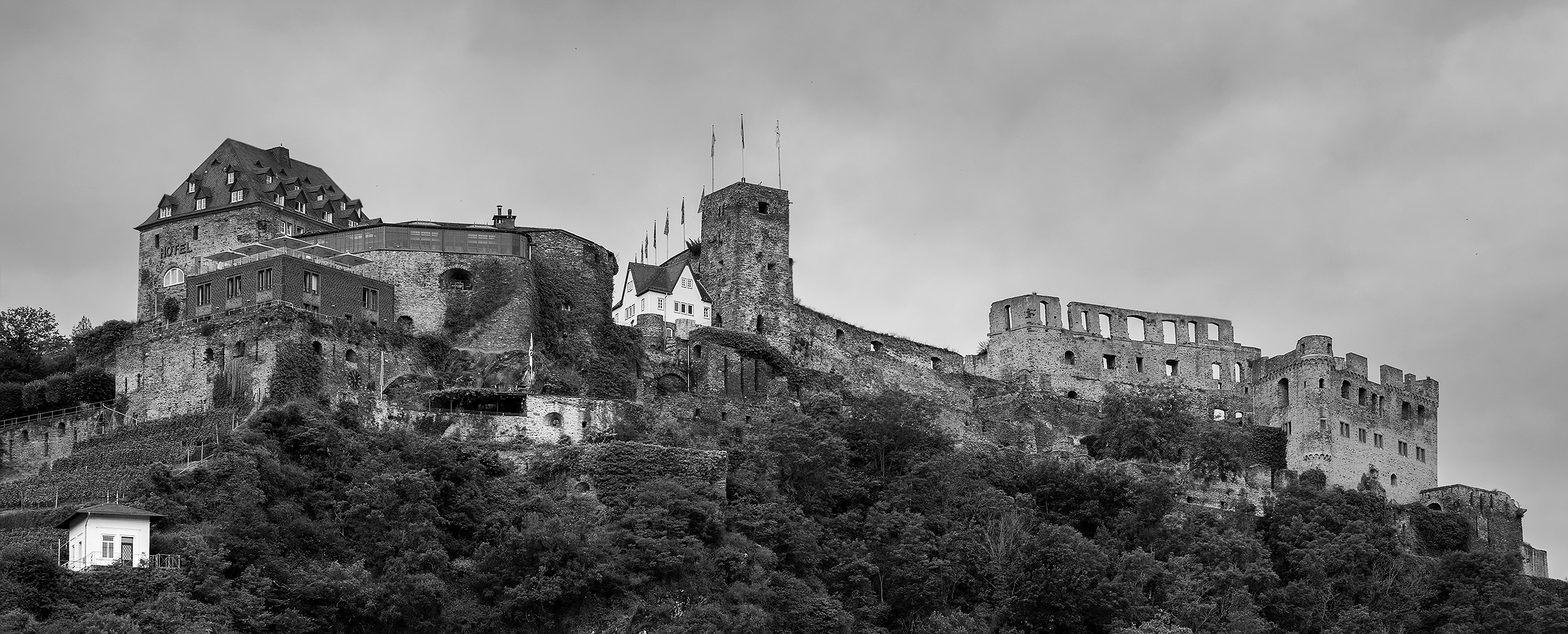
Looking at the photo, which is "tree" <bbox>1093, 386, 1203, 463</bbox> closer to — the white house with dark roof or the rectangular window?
the white house with dark roof

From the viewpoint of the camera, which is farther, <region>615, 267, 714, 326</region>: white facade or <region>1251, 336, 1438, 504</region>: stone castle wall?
<region>1251, 336, 1438, 504</region>: stone castle wall

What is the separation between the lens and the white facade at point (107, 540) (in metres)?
58.2

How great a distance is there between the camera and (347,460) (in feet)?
213

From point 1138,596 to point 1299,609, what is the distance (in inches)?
277

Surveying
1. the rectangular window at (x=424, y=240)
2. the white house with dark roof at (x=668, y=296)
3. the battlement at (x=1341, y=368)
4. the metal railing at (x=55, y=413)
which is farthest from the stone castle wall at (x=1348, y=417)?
the metal railing at (x=55, y=413)

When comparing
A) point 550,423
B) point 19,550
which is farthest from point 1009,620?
point 19,550

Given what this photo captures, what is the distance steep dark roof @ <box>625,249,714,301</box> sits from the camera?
83.6m

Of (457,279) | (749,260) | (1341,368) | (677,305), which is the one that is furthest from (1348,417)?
(457,279)

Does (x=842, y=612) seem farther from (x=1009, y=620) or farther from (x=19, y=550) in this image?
(x=19, y=550)

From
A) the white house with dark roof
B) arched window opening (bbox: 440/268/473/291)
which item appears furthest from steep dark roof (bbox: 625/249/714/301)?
arched window opening (bbox: 440/268/473/291)

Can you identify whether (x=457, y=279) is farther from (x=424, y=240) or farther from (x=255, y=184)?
(x=255, y=184)

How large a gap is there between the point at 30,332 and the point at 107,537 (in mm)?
30572

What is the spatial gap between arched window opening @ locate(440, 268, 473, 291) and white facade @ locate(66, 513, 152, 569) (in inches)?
764

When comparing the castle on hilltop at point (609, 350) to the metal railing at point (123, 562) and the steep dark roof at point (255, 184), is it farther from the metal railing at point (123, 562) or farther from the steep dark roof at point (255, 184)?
the metal railing at point (123, 562)
